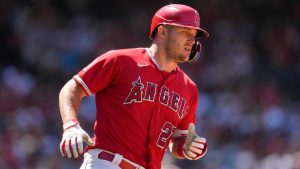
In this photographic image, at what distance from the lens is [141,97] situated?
5125 mm

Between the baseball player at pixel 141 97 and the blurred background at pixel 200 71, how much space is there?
3845mm

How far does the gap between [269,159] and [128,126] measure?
5.20 m

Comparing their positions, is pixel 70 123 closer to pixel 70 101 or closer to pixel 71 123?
pixel 71 123

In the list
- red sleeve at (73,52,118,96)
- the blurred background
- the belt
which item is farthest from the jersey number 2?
the blurred background

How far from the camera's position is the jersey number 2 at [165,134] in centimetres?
520

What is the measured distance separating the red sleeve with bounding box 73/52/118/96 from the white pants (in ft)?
1.26

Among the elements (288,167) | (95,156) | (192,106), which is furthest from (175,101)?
(288,167)

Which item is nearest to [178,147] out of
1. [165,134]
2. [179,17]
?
[165,134]

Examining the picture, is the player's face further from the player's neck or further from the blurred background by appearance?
the blurred background

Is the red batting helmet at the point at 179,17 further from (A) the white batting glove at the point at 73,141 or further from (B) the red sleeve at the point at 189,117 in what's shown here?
(A) the white batting glove at the point at 73,141

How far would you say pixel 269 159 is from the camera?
32.7ft

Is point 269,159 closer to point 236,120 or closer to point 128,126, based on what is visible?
point 236,120

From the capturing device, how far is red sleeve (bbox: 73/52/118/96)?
5.00 m

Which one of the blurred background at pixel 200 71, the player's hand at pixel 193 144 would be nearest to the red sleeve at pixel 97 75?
the player's hand at pixel 193 144
